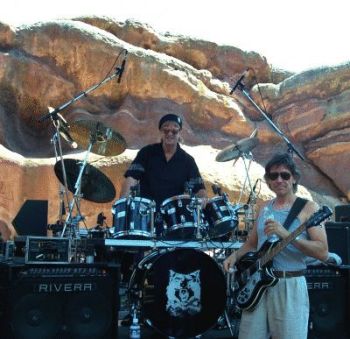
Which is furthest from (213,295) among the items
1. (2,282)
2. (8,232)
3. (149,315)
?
(8,232)

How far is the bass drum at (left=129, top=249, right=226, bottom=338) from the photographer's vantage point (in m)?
4.92

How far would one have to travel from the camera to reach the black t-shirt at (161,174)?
18.9 feet

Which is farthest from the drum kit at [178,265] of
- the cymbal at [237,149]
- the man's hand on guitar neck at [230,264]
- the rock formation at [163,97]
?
the rock formation at [163,97]

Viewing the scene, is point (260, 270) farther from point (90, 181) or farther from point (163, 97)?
point (163, 97)

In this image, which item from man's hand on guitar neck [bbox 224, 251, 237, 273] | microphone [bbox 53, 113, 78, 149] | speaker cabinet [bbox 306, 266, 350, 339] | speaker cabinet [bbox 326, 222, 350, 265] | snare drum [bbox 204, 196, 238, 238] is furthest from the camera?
microphone [bbox 53, 113, 78, 149]

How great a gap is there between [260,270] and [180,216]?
1718mm

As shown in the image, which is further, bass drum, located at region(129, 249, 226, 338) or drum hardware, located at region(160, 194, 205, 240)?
drum hardware, located at region(160, 194, 205, 240)

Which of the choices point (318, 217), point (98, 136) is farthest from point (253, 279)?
point (98, 136)

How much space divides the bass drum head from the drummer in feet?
2.80

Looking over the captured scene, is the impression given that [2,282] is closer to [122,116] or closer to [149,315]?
[149,315]

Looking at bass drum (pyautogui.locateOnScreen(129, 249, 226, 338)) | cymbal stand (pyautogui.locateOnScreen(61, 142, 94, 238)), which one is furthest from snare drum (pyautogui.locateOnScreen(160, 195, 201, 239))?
cymbal stand (pyautogui.locateOnScreen(61, 142, 94, 238))

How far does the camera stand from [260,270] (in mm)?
3631

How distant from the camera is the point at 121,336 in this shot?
16.3 ft

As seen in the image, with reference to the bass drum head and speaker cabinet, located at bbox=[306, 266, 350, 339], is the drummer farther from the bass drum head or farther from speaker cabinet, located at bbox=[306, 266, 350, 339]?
speaker cabinet, located at bbox=[306, 266, 350, 339]
